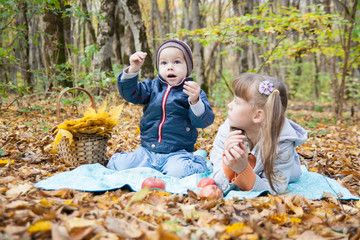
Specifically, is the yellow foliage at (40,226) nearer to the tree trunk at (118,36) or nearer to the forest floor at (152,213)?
the forest floor at (152,213)

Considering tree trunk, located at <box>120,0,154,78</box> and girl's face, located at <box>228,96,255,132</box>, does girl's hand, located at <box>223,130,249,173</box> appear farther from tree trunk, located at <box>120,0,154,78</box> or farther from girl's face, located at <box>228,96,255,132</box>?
tree trunk, located at <box>120,0,154,78</box>

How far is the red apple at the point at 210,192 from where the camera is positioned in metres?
2.01

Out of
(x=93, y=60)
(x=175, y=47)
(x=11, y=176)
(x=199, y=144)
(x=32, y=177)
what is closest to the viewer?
(x=11, y=176)

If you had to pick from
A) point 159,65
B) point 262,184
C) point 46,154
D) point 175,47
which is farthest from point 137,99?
point 262,184

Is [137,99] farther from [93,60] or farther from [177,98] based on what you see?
[93,60]

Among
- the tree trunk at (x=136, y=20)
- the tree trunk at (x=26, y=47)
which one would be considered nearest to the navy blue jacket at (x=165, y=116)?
the tree trunk at (x=136, y=20)

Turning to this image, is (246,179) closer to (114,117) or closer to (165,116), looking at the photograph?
(165,116)

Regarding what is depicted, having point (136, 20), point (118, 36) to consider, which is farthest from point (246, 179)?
point (118, 36)

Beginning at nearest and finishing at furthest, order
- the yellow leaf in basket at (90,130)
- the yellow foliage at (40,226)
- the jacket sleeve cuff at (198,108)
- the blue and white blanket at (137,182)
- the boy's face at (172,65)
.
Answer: the yellow foliage at (40,226)
the blue and white blanket at (137,182)
the yellow leaf in basket at (90,130)
the jacket sleeve cuff at (198,108)
the boy's face at (172,65)

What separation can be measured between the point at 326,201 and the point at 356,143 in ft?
8.57

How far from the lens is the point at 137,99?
3021 millimetres

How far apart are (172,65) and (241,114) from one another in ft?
3.46

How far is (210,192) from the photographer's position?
202 centimetres

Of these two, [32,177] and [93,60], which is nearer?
[32,177]
